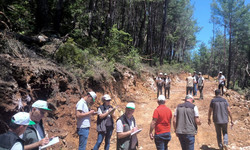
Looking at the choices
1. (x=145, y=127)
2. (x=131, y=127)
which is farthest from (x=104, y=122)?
(x=145, y=127)

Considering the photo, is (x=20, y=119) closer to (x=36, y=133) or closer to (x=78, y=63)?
(x=36, y=133)

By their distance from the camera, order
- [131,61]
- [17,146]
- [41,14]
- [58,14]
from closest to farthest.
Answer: [17,146] < [41,14] < [58,14] < [131,61]

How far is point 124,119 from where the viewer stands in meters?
3.68

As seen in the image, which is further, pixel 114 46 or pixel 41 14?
pixel 114 46

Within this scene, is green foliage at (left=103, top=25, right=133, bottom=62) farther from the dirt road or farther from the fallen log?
the fallen log

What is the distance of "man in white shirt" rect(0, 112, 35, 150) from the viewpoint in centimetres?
208

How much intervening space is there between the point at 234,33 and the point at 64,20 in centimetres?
3009

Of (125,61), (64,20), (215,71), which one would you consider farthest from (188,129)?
(215,71)

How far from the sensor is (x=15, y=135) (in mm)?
2205

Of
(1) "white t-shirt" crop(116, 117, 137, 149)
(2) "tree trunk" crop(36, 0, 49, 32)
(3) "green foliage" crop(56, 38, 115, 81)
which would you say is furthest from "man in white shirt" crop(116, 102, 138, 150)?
(2) "tree trunk" crop(36, 0, 49, 32)

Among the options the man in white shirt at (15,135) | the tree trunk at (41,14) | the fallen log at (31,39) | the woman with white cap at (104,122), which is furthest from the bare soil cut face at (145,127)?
the tree trunk at (41,14)

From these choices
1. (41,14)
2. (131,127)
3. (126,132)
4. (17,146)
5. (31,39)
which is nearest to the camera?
(17,146)

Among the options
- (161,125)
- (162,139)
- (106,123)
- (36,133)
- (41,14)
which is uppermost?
(41,14)

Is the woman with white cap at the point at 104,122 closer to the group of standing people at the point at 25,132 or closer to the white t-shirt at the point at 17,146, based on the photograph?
the group of standing people at the point at 25,132
